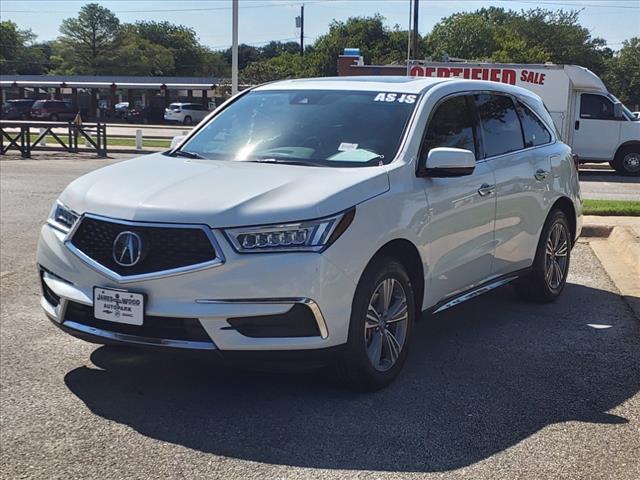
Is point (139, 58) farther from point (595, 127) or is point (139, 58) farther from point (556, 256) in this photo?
point (556, 256)

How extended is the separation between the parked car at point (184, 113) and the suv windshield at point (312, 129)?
5288 centimetres

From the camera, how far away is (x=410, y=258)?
4.86 m

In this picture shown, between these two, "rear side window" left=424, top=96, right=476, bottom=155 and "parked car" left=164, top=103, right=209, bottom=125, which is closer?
"rear side window" left=424, top=96, right=476, bottom=155

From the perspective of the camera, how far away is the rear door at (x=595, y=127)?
22.2 m

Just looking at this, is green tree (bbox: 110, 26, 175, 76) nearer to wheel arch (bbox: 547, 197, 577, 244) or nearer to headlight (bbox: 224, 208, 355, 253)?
wheel arch (bbox: 547, 197, 577, 244)

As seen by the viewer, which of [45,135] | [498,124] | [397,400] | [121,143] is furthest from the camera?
[121,143]

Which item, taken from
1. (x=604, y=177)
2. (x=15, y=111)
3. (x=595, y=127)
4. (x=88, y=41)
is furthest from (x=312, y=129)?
(x=88, y=41)

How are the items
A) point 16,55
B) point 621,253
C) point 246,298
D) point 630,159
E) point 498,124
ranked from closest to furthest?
point 246,298 < point 498,124 < point 621,253 < point 630,159 < point 16,55

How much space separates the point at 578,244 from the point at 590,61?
83208mm

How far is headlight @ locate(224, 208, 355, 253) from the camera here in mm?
3990

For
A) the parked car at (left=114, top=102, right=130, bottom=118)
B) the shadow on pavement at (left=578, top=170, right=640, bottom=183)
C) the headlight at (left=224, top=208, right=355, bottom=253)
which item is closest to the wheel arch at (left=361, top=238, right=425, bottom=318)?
the headlight at (left=224, top=208, right=355, bottom=253)

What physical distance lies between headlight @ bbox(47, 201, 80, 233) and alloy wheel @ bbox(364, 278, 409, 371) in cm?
176

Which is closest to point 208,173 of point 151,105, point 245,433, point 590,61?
point 245,433

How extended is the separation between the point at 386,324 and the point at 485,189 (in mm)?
1490
